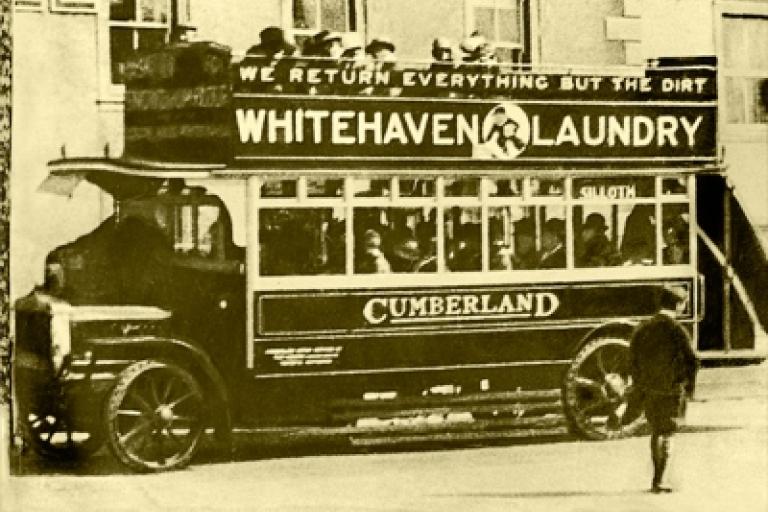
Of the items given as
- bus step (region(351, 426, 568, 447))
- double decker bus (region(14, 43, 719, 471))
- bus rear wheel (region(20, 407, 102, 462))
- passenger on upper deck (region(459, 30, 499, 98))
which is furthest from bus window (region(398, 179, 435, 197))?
bus rear wheel (region(20, 407, 102, 462))

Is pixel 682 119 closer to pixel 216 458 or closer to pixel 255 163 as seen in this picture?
pixel 255 163

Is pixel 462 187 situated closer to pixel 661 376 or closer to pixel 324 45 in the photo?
pixel 324 45

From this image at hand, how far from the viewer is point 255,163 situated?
404 cm

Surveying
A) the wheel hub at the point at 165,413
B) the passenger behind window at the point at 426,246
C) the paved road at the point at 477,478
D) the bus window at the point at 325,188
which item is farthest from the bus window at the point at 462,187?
the wheel hub at the point at 165,413

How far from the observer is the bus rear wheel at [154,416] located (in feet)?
12.7

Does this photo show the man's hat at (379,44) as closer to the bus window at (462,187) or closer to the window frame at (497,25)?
the window frame at (497,25)

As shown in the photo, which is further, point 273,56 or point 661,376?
point 661,376

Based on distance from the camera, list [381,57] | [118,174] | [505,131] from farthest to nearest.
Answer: [505,131], [381,57], [118,174]

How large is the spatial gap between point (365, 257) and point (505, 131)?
60 cm

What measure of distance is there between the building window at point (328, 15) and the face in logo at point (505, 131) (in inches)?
21.9

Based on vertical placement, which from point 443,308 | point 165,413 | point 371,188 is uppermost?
A: point 371,188

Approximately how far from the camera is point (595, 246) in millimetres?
4371

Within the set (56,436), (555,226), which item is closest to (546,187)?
(555,226)

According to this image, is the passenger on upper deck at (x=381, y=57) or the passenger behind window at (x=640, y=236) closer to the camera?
the passenger on upper deck at (x=381, y=57)
